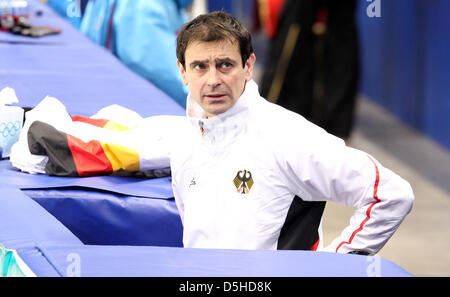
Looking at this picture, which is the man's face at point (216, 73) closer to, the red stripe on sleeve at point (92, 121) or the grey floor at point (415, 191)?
the red stripe on sleeve at point (92, 121)

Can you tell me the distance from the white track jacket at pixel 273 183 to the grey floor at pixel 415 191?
7.23 feet

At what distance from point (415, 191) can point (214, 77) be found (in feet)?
12.0

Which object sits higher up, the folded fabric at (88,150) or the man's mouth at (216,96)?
the man's mouth at (216,96)

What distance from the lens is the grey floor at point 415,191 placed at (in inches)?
189

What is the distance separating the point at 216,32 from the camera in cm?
243

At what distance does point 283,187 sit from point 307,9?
4.43 m

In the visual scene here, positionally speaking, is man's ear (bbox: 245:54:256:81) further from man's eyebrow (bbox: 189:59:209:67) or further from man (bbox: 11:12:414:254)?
man's eyebrow (bbox: 189:59:209:67)

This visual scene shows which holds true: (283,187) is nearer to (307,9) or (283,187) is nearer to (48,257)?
(48,257)

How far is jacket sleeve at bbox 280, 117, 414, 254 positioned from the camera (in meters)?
2.35

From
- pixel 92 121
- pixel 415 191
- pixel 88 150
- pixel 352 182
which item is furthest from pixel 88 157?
pixel 415 191

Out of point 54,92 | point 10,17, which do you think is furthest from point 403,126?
point 54,92

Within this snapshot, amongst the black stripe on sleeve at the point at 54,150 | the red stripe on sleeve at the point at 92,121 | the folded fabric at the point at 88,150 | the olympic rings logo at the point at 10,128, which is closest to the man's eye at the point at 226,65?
the folded fabric at the point at 88,150

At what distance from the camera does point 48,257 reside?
6.98 ft

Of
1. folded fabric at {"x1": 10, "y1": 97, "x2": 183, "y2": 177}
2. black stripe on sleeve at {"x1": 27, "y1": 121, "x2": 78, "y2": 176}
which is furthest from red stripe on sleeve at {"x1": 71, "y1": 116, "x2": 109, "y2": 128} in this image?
black stripe on sleeve at {"x1": 27, "y1": 121, "x2": 78, "y2": 176}
